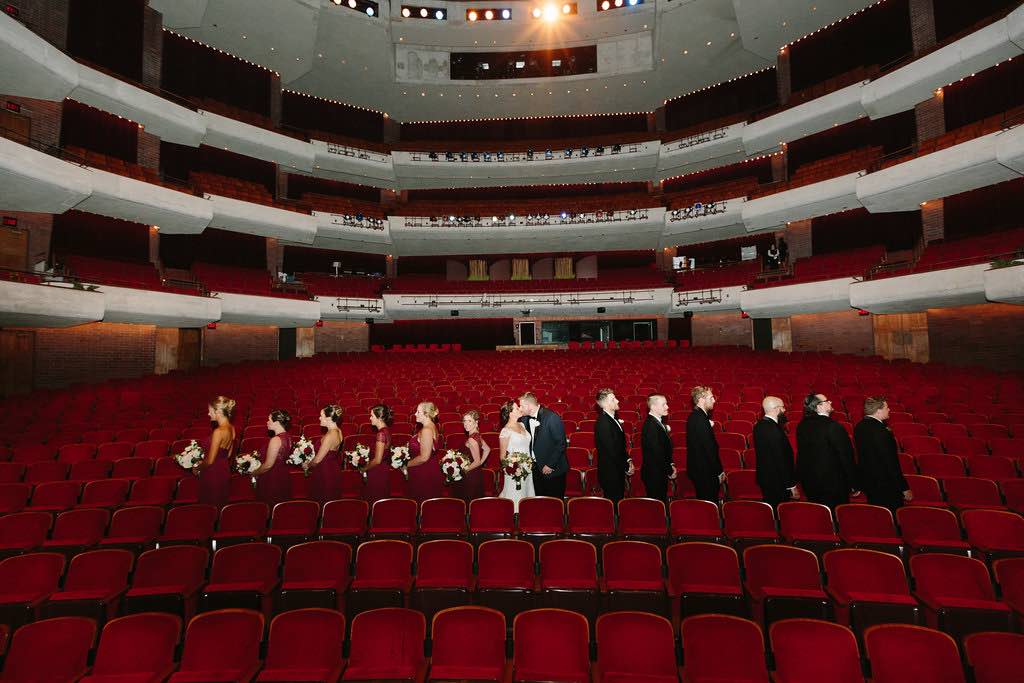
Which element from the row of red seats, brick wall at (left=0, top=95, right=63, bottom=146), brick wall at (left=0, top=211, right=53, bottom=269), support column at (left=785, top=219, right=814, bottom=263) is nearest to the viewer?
the row of red seats

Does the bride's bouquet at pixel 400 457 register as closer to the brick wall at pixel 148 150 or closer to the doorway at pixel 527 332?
the brick wall at pixel 148 150

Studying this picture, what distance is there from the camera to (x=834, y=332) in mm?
16531

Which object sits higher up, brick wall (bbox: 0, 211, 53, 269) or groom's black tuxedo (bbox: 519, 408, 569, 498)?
brick wall (bbox: 0, 211, 53, 269)

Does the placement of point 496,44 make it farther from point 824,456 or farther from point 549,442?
point 824,456

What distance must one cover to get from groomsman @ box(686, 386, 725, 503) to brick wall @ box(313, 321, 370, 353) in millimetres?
18549

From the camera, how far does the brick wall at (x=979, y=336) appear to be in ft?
39.2

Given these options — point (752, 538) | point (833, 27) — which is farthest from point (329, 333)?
point (833, 27)

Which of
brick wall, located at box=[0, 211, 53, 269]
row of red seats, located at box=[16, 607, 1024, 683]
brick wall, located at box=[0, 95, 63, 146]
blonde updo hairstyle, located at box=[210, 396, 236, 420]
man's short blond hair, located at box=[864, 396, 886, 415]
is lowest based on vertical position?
row of red seats, located at box=[16, 607, 1024, 683]

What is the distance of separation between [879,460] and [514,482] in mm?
3009

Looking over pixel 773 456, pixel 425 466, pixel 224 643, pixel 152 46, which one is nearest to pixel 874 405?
pixel 773 456

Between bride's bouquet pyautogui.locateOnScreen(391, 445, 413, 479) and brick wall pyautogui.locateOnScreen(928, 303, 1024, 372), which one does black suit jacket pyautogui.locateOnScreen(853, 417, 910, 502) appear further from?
brick wall pyautogui.locateOnScreen(928, 303, 1024, 372)

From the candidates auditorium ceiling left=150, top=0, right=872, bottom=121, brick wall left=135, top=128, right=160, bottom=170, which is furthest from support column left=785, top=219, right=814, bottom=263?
brick wall left=135, top=128, right=160, bottom=170

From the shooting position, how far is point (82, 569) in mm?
3566

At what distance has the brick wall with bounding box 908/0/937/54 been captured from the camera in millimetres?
14195
